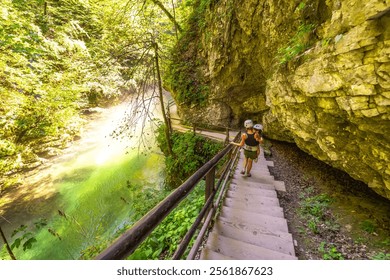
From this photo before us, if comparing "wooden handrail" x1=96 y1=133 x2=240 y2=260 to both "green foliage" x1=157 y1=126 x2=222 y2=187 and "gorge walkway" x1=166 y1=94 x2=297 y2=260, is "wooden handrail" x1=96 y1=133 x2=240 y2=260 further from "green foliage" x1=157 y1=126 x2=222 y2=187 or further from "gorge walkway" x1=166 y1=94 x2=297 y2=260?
"green foliage" x1=157 y1=126 x2=222 y2=187

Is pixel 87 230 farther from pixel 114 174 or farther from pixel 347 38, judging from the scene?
pixel 347 38

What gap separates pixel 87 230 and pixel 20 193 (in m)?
5.68

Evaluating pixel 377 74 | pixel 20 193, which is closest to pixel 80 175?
pixel 20 193

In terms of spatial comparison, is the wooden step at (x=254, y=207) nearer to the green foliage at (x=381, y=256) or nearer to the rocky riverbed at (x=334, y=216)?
the rocky riverbed at (x=334, y=216)

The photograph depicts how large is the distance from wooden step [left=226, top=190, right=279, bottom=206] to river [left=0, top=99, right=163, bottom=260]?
4.33m

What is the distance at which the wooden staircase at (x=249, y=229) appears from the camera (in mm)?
2490

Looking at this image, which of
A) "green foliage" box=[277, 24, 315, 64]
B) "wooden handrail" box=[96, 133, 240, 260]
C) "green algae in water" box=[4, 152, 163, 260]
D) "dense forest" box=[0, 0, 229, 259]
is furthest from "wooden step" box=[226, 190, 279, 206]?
"green foliage" box=[277, 24, 315, 64]

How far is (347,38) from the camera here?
3254 millimetres

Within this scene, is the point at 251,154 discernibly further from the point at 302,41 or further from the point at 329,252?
the point at 302,41

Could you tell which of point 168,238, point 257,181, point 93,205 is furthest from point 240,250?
point 93,205

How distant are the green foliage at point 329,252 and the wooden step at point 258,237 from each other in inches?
34.9

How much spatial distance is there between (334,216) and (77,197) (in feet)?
39.4

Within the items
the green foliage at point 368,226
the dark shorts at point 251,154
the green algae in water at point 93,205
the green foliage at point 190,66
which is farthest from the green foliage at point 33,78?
the green foliage at point 368,226

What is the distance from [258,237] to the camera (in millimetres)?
2934
